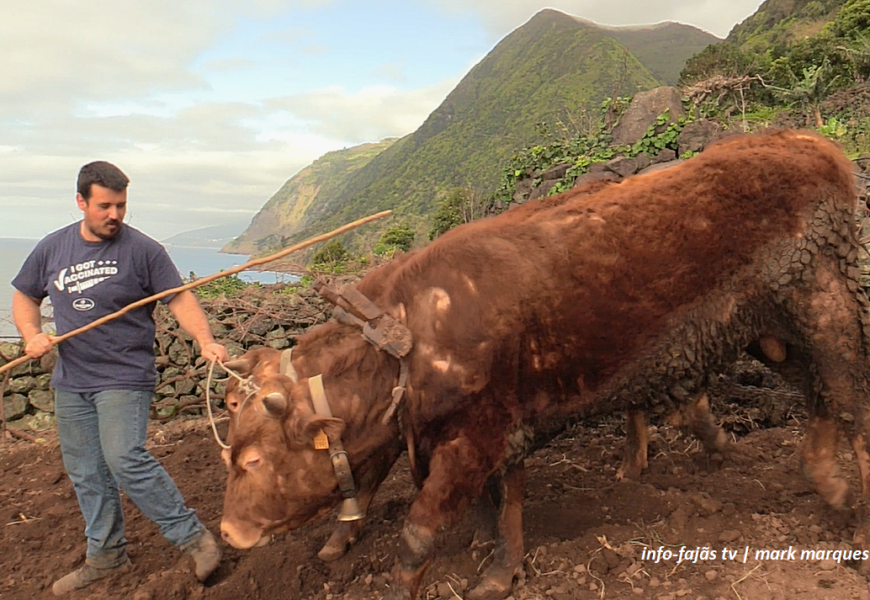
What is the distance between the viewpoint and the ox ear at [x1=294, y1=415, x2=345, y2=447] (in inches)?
126

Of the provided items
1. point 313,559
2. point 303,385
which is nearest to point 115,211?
point 303,385

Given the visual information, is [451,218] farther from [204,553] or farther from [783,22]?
[783,22]

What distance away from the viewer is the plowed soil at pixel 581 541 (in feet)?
11.3

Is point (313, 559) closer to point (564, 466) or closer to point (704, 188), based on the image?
point (564, 466)

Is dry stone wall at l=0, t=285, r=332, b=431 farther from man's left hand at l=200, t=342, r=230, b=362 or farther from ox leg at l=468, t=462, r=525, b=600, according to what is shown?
ox leg at l=468, t=462, r=525, b=600

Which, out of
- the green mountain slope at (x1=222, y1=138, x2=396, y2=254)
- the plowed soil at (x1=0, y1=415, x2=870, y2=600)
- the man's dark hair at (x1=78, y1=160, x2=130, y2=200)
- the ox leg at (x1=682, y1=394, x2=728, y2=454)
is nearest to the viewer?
the plowed soil at (x1=0, y1=415, x2=870, y2=600)

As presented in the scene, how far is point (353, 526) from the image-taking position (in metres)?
4.32

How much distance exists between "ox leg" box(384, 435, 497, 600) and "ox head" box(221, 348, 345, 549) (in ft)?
1.53

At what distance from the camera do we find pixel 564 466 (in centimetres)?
512

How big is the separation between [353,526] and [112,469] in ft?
4.90

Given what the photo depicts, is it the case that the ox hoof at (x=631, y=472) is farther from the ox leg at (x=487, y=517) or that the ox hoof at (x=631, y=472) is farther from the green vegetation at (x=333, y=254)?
the green vegetation at (x=333, y=254)

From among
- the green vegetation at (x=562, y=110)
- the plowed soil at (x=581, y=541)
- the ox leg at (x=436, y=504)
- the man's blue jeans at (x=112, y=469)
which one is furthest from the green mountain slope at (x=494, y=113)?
the ox leg at (x=436, y=504)

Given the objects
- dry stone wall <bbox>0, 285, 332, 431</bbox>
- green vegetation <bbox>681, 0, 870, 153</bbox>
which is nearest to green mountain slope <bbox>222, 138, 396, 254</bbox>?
green vegetation <bbox>681, 0, 870, 153</bbox>

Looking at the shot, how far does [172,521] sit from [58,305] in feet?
4.70
